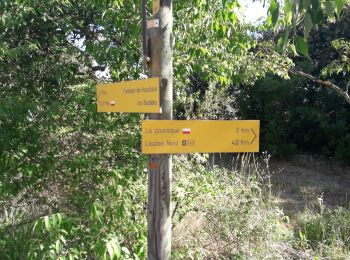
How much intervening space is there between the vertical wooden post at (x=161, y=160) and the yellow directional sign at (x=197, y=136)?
10 cm

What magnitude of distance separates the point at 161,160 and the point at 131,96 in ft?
1.14

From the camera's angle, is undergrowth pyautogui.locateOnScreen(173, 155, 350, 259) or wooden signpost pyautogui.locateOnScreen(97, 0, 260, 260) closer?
wooden signpost pyautogui.locateOnScreen(97, 0, 260, 260)

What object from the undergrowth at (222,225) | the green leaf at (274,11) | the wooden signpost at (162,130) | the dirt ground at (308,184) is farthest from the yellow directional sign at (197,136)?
the dirt ground at (308,184)

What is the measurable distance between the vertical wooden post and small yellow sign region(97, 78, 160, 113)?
8 centimetres

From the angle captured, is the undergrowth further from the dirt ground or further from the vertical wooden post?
the dirt ground

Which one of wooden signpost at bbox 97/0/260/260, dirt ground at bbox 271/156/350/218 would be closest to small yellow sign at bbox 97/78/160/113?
wooden signpost at bbox 97/0/260/260

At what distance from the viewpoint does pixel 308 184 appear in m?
8.11

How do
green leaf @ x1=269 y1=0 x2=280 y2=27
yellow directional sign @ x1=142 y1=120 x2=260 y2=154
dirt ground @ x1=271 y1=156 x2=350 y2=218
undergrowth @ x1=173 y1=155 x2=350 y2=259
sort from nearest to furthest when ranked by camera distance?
green leaf @ x1=269 y1=0 x2=280 y2=27, yellow directional sign @ x1=142 y1=120 x2=260 y2=154, undergrowth @ x1=173 y1=155 x2=350 y2=259, dirt ground @ x1=271 y1=156 x2=350 y2=218

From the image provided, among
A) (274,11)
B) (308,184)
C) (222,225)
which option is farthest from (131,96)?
(308,184)

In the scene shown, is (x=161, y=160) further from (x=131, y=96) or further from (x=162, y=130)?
(x=131, y=96)

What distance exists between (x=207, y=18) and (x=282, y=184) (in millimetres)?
5010

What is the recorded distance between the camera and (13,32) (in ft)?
12.1

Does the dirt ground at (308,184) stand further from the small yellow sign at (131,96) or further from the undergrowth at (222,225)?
the small yellow sign at (131,96)

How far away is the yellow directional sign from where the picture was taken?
2.08m
